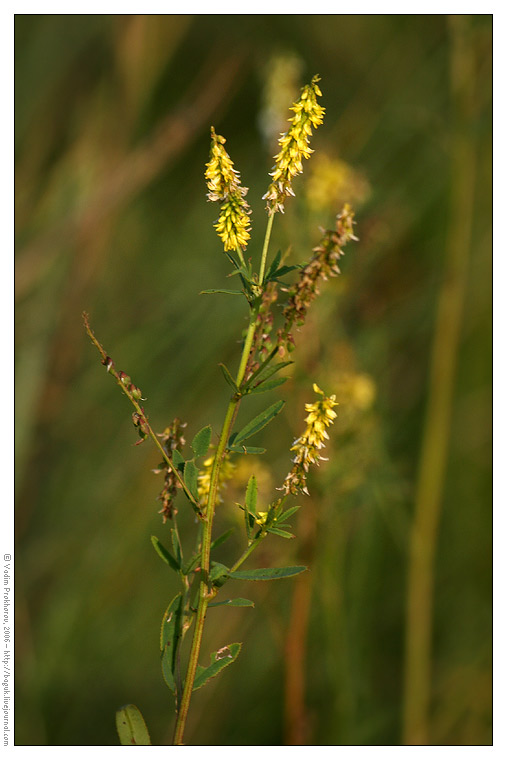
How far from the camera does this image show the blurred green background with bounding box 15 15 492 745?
1.36 meters

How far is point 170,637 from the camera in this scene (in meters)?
0.59

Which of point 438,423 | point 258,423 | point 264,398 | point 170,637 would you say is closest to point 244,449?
point 258,423

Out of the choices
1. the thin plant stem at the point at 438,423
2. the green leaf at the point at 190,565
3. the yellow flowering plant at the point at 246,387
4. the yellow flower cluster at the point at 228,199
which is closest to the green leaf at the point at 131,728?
the yellow flowering plant at the point at 246,387

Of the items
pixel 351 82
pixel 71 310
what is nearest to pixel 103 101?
pixel 71 310

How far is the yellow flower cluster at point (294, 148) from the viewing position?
1.73ft

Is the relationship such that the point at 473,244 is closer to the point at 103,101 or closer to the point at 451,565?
the point at 451,565

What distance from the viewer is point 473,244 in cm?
198

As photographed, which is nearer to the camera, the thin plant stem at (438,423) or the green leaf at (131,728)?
the green leaf at (131,728)

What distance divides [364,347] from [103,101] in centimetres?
97

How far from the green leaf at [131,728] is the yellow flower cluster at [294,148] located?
0.44 m

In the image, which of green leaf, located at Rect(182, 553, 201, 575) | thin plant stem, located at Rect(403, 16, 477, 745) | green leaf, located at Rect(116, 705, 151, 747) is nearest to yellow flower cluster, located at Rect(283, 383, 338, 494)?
green leaf, located at Rect(182, 553, 201, 575)

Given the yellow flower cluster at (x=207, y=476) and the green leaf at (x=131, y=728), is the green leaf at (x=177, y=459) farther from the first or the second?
the green leaf at (x=131, y=728)

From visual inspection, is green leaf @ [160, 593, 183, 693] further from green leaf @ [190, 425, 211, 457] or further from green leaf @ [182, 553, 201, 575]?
green leaf @ [190, 425, 211, 457]

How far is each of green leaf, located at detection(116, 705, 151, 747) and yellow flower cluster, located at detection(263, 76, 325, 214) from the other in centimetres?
44
